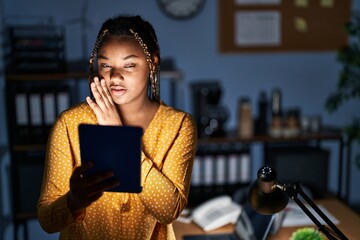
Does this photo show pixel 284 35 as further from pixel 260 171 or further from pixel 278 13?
pixel 260 171

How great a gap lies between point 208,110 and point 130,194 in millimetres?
2329

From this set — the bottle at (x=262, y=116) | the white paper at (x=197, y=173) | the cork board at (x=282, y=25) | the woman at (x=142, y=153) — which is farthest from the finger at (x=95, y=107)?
the cork board at (x=282, y=25)

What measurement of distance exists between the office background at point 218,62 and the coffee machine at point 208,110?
13cm

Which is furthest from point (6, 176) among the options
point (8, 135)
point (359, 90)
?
point (359, 90)

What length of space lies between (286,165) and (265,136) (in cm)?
25

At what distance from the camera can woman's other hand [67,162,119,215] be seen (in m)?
0.68

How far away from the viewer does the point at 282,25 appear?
3.37m

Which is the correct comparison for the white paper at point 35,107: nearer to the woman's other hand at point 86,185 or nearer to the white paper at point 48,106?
the white paper at point 48,106

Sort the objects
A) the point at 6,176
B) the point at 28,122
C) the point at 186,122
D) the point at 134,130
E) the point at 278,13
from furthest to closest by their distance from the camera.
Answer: the point at 278,13 < the point at 6,176 < the point at 28,122 < the point at 186,122 < the point at 134,130

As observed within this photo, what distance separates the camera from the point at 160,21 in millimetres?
3242

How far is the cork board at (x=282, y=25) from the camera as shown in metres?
3.31

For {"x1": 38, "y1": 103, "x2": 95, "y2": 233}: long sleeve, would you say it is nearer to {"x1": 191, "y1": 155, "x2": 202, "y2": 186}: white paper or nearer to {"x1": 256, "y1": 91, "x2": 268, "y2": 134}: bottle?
{"x1": 191, "y1": 155, "x2": 202, "y2": 186}: white paper

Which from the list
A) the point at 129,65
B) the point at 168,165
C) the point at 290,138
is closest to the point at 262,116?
the point at 290,138

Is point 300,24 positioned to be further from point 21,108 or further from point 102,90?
point 102,90
